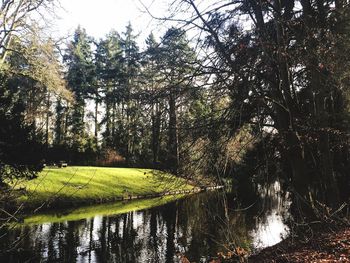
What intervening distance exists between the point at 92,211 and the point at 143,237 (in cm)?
698

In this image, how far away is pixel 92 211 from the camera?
74.3 feet

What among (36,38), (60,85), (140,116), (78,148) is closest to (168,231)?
(140,116)

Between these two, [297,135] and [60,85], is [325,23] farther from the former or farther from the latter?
[60,85]

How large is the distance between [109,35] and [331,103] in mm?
49187

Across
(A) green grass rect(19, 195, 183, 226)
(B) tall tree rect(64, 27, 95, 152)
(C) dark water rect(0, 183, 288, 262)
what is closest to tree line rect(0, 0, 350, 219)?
(C) dark water rect(0, 183, 288, 262)

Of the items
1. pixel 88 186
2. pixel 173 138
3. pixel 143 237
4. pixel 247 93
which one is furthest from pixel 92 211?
pixel 247 93

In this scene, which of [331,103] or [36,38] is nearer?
[331,103]

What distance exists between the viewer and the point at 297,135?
9242mm

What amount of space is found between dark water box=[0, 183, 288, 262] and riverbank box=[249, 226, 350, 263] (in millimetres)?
1913

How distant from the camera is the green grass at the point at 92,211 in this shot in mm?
19469

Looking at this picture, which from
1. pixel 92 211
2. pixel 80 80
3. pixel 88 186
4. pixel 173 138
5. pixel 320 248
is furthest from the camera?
pixel 80 80

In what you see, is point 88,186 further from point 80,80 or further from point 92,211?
point 80,80

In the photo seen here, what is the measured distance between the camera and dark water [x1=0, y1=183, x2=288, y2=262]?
42.7ft

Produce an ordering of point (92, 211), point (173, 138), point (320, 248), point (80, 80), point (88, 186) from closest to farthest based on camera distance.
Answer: point (320, 248)
point (173, 138)
point (92, 211)
point (88, 186)
point (80, 80)
